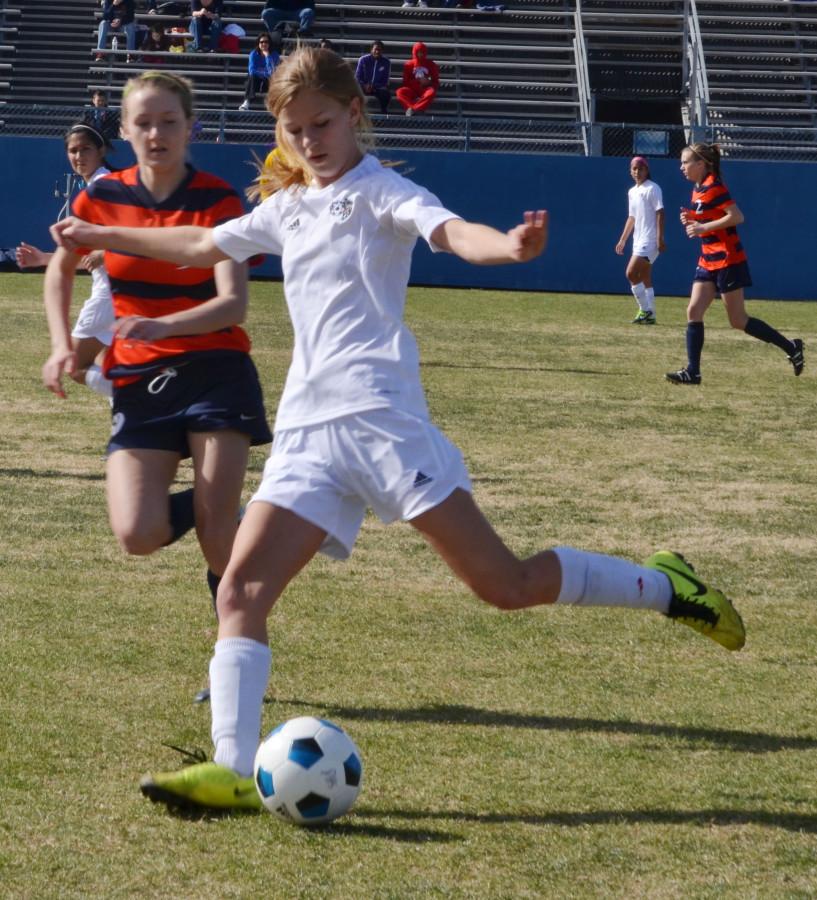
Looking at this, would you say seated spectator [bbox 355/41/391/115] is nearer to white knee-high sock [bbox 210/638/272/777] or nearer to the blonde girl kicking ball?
the blonde girl kicking ball

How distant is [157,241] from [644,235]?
17578 millimetres

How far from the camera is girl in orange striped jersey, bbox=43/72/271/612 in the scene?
5078 millimetres

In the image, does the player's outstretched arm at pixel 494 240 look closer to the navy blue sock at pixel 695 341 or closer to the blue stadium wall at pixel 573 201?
the navy blue sock at pixel 695 341

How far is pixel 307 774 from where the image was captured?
4137 mm

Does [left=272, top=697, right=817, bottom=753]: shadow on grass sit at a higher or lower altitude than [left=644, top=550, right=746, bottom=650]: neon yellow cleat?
lower

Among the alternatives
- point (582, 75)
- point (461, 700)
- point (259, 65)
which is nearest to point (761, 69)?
point (582, 75)

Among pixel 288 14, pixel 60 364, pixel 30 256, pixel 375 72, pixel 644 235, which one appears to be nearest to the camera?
pixel 60 364

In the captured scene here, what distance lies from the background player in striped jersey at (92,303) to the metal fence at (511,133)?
685 inches

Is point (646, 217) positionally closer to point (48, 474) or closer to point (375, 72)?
point (375, 72)

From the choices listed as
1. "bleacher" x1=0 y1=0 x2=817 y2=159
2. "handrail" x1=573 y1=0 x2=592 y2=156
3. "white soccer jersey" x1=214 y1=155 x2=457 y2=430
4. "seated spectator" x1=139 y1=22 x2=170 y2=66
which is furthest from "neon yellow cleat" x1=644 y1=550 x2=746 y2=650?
"seated spectator" x1=139 y1=22 x2=170 y2=66

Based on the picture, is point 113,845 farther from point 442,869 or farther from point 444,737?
point 444,737

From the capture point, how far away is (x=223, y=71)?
1193 inches

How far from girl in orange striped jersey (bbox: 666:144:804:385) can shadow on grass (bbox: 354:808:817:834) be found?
1030cm

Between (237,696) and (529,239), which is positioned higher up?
(529,239)
